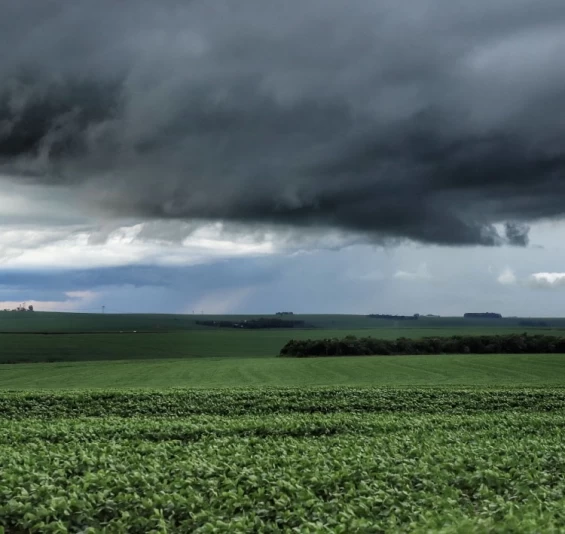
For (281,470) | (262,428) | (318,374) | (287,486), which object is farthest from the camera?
(318,374)

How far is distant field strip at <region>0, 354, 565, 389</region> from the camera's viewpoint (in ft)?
192

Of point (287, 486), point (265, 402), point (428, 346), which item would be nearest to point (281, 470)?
point (287, 486)

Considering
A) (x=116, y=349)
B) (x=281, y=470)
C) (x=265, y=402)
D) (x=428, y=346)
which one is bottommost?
(x=116, y=349)

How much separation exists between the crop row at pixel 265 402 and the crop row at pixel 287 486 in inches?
505

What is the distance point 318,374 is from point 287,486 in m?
54.6

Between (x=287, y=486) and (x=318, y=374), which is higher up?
(x=287, y=486)

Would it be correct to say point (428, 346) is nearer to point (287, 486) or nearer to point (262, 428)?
point (262, 428)

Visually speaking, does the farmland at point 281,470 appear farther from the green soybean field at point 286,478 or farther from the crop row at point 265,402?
the crop row at point 265,402

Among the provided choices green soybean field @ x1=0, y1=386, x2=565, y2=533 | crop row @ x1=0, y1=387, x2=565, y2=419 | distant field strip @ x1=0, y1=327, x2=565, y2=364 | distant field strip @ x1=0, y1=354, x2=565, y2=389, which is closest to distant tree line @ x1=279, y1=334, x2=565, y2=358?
distant field strip @ x1=0, y1=354, x2=565, y2=389

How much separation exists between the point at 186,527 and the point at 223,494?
130 centimetres

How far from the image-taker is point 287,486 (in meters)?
14.9

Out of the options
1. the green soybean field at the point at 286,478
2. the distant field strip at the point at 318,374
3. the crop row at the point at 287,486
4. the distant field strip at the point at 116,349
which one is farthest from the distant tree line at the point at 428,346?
the crop row at the point at 287,486

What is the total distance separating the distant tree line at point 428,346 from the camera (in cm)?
10244

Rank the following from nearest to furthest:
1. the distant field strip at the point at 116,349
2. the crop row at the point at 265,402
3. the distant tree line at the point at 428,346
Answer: the crop row at the point at 265,402 < the distant tree line at the point at 428,346 < the distant field strip at the point at 116,349
